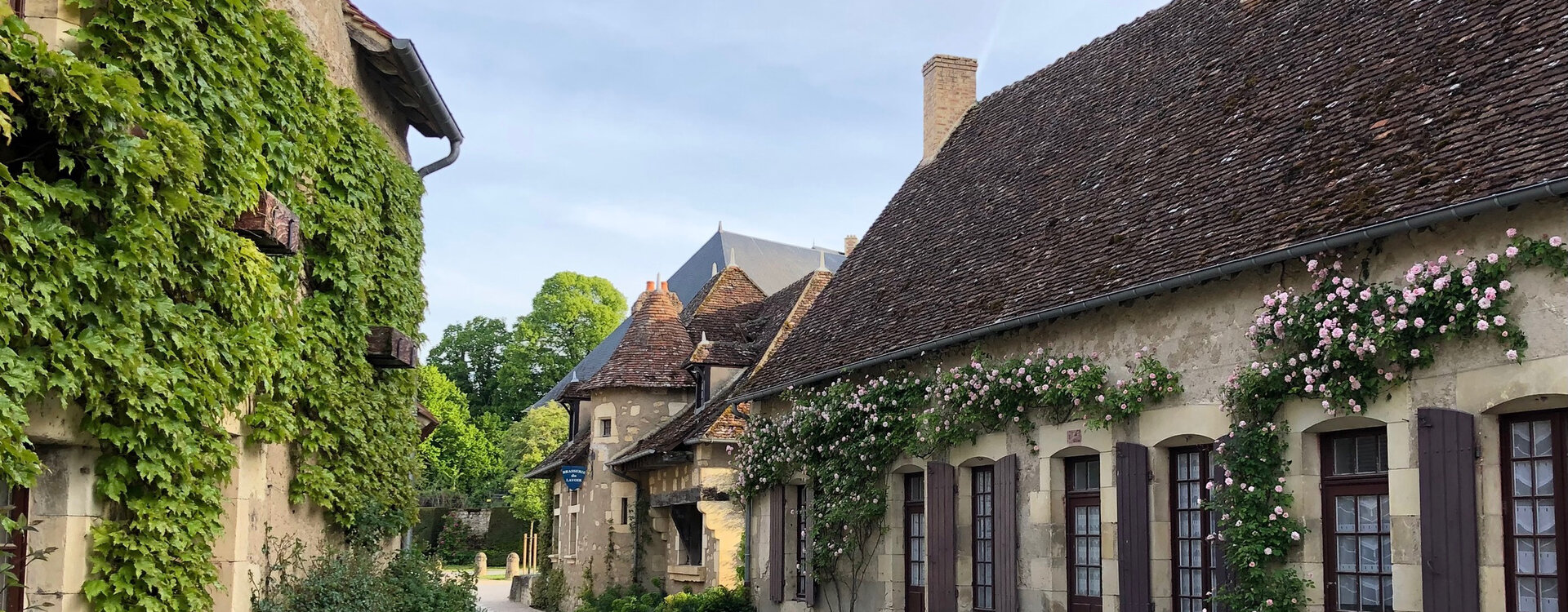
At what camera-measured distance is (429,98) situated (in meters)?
10.7

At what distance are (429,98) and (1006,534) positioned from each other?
5850 mm

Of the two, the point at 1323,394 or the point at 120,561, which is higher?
the point at 1323,394

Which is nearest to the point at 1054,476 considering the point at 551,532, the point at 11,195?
the point at 11,195

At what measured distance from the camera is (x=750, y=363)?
21234mm

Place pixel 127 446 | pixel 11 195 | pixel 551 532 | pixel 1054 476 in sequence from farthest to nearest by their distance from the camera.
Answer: pixel 551 532 < pixel 1054 476 < pixel 127 446 < pixel 11 195

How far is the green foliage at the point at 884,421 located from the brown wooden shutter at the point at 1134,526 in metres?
0.34

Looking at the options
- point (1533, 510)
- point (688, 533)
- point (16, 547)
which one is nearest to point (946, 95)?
point (688, 533)

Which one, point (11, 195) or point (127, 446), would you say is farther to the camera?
point (127, 446)

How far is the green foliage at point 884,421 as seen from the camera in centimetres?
985

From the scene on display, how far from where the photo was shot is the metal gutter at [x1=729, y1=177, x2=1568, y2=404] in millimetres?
6613

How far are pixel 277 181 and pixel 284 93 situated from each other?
0.52m

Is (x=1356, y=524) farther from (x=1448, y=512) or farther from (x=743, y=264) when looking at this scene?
(x=743, y=264)

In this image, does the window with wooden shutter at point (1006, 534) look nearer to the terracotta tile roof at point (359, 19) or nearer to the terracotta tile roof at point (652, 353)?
the terracotta tile roof at point (359, 19)

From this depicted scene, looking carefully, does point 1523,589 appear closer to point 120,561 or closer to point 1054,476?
point 1054,476
